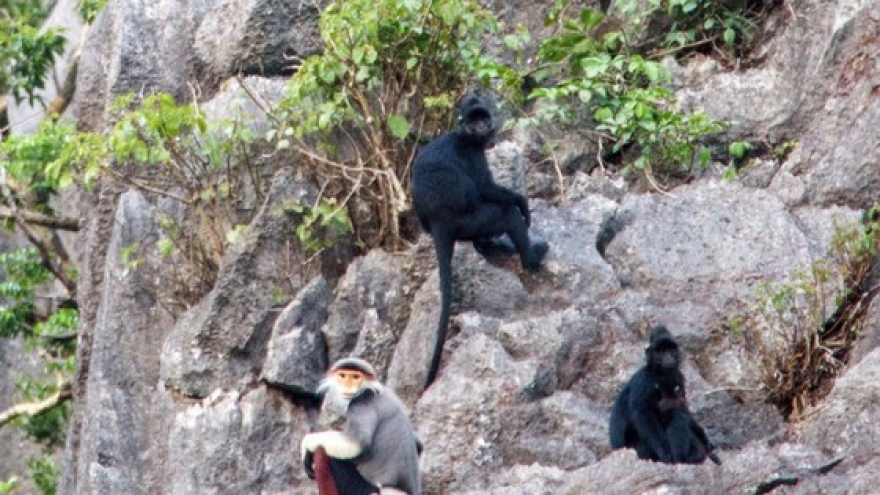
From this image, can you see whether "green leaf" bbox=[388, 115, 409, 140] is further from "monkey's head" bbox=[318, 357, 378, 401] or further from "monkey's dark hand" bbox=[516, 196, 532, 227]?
"monkey's head" bbox=[318, 357, 378, 401]

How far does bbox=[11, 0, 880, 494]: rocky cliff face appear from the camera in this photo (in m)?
9.76

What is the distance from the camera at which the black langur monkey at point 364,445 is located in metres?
8.63

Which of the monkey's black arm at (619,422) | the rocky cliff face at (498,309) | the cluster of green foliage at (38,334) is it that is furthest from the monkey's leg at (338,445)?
the cluster of green foliage at (38,334)

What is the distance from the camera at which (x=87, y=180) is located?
11656 millimetres

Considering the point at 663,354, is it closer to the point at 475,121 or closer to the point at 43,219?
the point at 475,121

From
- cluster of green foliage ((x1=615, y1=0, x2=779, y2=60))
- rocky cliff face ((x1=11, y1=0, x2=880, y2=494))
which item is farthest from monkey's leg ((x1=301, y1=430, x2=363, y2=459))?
cluster of green foliage ((x1=615, y1=0, x2=779, y2=60))

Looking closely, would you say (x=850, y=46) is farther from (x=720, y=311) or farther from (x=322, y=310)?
(x=322, y=310)

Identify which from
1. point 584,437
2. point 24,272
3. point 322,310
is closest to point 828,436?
point 584,437

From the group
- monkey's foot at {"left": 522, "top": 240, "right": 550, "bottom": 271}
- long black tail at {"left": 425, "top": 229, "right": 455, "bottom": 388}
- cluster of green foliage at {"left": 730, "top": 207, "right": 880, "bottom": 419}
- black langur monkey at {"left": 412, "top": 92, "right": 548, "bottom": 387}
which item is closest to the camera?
cluster of green foliage at {"left": 730, "top": 207, "right": 880, "bottom": 419}

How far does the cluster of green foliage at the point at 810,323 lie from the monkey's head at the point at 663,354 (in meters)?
0.90

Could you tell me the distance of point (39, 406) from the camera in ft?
46.0

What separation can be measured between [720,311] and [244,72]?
3820mm

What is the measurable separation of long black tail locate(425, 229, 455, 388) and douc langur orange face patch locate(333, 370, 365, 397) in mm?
1481

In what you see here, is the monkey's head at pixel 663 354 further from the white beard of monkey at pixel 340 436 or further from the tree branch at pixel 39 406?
the tree branch at pixel 39 406
